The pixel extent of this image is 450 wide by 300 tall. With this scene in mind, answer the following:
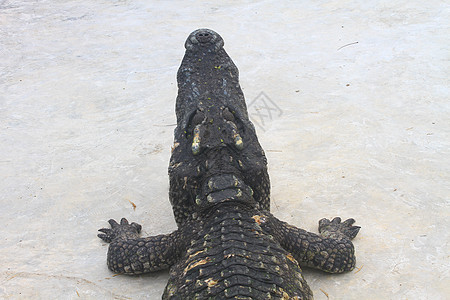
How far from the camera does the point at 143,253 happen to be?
3.11 metres

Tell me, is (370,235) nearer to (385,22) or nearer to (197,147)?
(197,147)

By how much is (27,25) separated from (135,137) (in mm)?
4288

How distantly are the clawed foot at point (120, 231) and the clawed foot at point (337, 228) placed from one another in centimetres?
136

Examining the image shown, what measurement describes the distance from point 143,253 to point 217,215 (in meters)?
0.66

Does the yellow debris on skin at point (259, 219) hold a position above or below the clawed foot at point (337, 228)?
above

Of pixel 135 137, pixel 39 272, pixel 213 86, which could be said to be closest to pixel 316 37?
pixel 135 137

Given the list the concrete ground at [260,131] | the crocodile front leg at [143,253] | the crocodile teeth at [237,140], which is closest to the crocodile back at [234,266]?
the crocodile front leg at [143,253]

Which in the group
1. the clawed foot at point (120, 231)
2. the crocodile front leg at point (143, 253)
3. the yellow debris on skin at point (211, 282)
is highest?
the yellow debris on skin at point (211, 282)

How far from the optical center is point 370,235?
3373 mm

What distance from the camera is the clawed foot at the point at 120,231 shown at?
3399 mm

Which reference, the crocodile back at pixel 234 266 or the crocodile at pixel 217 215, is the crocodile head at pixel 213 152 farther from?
the crocodile back at pixel 234 266

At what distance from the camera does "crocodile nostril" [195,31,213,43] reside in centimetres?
341

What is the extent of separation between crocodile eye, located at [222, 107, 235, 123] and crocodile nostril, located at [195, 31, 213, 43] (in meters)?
0.59

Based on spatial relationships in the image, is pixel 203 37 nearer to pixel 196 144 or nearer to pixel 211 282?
pixel 196 144
